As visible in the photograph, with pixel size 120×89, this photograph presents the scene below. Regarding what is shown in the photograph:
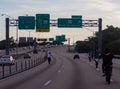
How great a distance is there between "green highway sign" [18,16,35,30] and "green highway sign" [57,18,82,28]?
16.5 ft

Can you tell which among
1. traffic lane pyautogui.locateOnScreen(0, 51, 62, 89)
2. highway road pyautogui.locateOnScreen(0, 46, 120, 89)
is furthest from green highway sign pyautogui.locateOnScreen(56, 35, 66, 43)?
traffic lane pyautogui.locateOnScreen(0, 51, 62, 89)

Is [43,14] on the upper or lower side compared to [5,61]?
upper

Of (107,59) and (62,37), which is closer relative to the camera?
(107,59)

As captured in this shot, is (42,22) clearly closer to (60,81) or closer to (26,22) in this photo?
(26,22)

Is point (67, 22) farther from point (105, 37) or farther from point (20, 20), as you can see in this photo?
point (105, 37)

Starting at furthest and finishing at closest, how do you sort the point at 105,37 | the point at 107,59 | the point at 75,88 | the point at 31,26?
the point at 105,37 → the point at 31,26 → the point at 107,59 → the point at 75,88

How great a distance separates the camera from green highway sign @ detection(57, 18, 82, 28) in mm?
74750

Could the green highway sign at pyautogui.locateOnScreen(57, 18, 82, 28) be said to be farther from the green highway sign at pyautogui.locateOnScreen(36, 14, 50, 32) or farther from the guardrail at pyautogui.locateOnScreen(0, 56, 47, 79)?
the guardrail at pyautogui.locateOnScreen(0, 56, 47, 79)

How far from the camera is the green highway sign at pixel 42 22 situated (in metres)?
73.0

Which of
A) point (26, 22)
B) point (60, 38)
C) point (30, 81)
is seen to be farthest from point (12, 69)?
point (60, 38)

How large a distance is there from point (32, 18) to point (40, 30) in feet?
7.99

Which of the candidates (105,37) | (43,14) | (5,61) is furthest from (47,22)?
(105,37)

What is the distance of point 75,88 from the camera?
22.0 metres

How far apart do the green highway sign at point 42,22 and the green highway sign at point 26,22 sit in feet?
2.66
